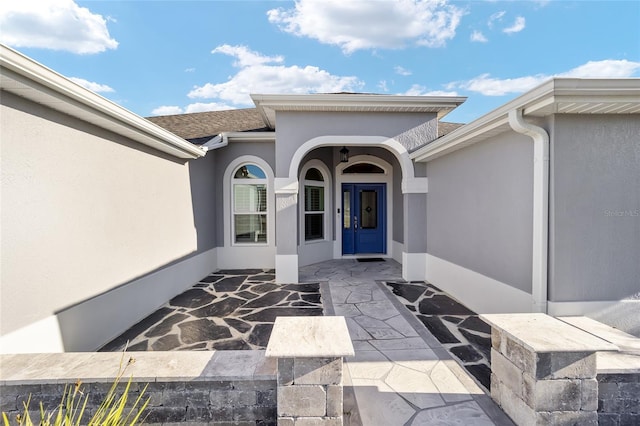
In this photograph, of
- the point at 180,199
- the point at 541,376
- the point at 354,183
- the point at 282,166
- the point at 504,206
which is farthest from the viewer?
the point at 354,183

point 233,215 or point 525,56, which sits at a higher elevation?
point 525,56

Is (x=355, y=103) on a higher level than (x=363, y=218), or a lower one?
higher

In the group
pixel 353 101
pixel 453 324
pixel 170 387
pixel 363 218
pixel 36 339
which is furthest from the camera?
pixel 363 218

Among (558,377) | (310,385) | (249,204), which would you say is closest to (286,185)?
(249,204)

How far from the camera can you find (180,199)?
19.1ft

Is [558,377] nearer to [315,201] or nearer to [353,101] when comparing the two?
[353,101]

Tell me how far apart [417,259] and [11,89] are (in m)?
7.08

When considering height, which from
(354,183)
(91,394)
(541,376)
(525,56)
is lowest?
(91,394)

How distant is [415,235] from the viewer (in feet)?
21.4

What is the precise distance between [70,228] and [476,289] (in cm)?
607

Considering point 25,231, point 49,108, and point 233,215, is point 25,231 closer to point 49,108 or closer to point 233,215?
point 49,108

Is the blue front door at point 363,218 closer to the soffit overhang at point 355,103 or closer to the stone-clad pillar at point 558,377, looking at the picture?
the soffit overhang at point 355,103

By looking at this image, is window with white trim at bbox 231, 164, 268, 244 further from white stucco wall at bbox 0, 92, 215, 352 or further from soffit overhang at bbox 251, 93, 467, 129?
white stucco wall at bbox 0, 92, 215, 352

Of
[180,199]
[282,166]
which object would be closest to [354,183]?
[282,166]
